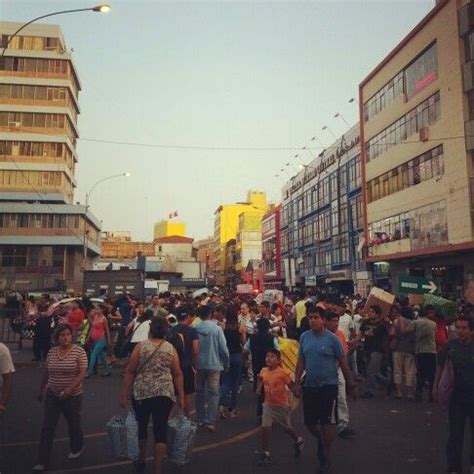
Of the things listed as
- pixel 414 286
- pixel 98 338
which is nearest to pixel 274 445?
pixel 98 338

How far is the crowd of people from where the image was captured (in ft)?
17.7

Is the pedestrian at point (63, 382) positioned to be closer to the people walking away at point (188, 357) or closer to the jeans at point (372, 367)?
the people walking away at point (188, 357)

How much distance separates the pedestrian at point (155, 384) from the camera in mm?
5273

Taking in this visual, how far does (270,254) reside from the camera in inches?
2936

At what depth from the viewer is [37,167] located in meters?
55.3

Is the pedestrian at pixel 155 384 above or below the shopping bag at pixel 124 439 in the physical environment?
above

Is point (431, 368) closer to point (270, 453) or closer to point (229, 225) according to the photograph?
point (270, 453)

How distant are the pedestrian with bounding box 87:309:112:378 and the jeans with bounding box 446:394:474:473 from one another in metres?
9.41

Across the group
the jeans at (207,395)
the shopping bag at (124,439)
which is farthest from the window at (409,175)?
the shopping bag at (124,439)

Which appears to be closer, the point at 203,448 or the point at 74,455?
the point at 74,455

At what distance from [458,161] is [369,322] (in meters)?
18.8

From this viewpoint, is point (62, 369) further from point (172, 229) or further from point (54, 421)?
point (172, 229)

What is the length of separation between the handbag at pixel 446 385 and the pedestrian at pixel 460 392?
0.11ft

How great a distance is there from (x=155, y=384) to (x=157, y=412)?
0.92 ft
